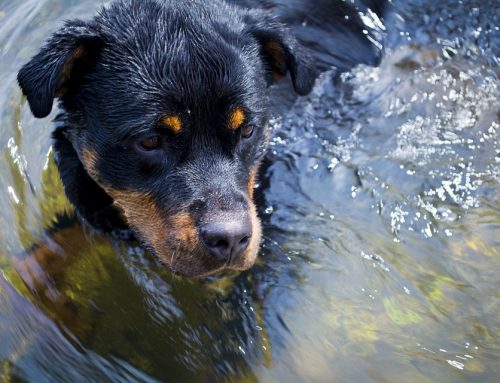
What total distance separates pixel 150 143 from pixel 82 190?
0.66 m

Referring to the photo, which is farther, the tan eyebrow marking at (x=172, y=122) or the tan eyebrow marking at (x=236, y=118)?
the tan eyebrow marking at (x=236, y=118)

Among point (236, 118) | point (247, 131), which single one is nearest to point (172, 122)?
point (236, 118)

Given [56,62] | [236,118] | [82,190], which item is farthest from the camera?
[82,190]

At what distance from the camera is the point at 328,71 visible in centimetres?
494

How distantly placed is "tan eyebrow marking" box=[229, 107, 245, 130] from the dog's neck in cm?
83

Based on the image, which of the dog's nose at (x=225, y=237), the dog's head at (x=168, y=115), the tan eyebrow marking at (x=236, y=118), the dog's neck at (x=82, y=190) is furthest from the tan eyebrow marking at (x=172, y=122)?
the dog's neck at (x=82, y=190)

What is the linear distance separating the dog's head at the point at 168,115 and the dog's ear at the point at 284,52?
20cm

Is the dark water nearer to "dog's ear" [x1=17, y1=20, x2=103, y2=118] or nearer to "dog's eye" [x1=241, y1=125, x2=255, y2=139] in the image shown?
"dog's eye" [x1=241, y1=125, x2=255, y2=139]

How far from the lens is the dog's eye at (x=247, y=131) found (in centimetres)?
347

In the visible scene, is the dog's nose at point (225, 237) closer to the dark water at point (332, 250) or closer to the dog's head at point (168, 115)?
the dog's head at point (168, 115)

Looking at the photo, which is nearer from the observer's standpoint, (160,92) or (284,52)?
(160,92)

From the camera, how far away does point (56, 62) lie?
3209 millimetres

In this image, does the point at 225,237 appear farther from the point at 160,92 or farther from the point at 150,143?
the point at 160,92

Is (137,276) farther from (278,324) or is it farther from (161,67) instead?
(161,67)
